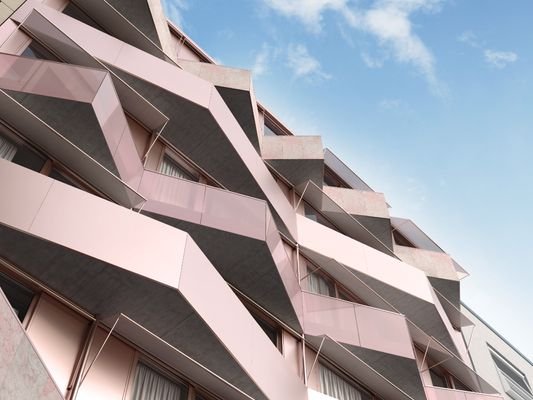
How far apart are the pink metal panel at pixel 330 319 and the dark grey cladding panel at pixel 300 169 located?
662 centimetres

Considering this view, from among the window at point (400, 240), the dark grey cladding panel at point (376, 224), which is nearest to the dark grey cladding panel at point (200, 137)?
the dark grey cladding panel at point (376, 224)

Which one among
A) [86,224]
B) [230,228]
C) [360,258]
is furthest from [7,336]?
[360,258]

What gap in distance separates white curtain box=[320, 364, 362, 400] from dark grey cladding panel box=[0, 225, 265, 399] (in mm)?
5688

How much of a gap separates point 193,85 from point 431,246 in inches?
601

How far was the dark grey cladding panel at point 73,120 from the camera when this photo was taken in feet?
34.5

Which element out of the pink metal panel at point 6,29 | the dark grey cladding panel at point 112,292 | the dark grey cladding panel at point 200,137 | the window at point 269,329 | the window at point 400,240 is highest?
the window at point 400,240

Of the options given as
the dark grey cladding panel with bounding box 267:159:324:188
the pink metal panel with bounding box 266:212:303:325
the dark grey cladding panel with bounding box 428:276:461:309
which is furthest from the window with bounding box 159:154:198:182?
the dark grey cladding panel with bounding box 428:276:461:309

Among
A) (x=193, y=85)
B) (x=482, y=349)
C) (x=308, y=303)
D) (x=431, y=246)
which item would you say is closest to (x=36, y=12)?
(x=193, y=85)

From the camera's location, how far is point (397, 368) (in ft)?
49.7

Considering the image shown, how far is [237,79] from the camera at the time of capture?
19078mm

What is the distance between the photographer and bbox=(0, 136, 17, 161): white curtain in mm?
10070

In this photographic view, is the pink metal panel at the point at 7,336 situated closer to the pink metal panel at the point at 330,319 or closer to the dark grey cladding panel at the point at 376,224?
the pink metal panel at the point at 330,319

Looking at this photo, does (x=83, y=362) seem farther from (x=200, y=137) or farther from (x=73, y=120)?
(x=200, y=137)

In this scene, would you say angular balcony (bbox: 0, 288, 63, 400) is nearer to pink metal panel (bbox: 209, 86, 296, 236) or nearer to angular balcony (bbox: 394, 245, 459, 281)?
pink metal panel (bbox: 209, 86, 296, 236)
